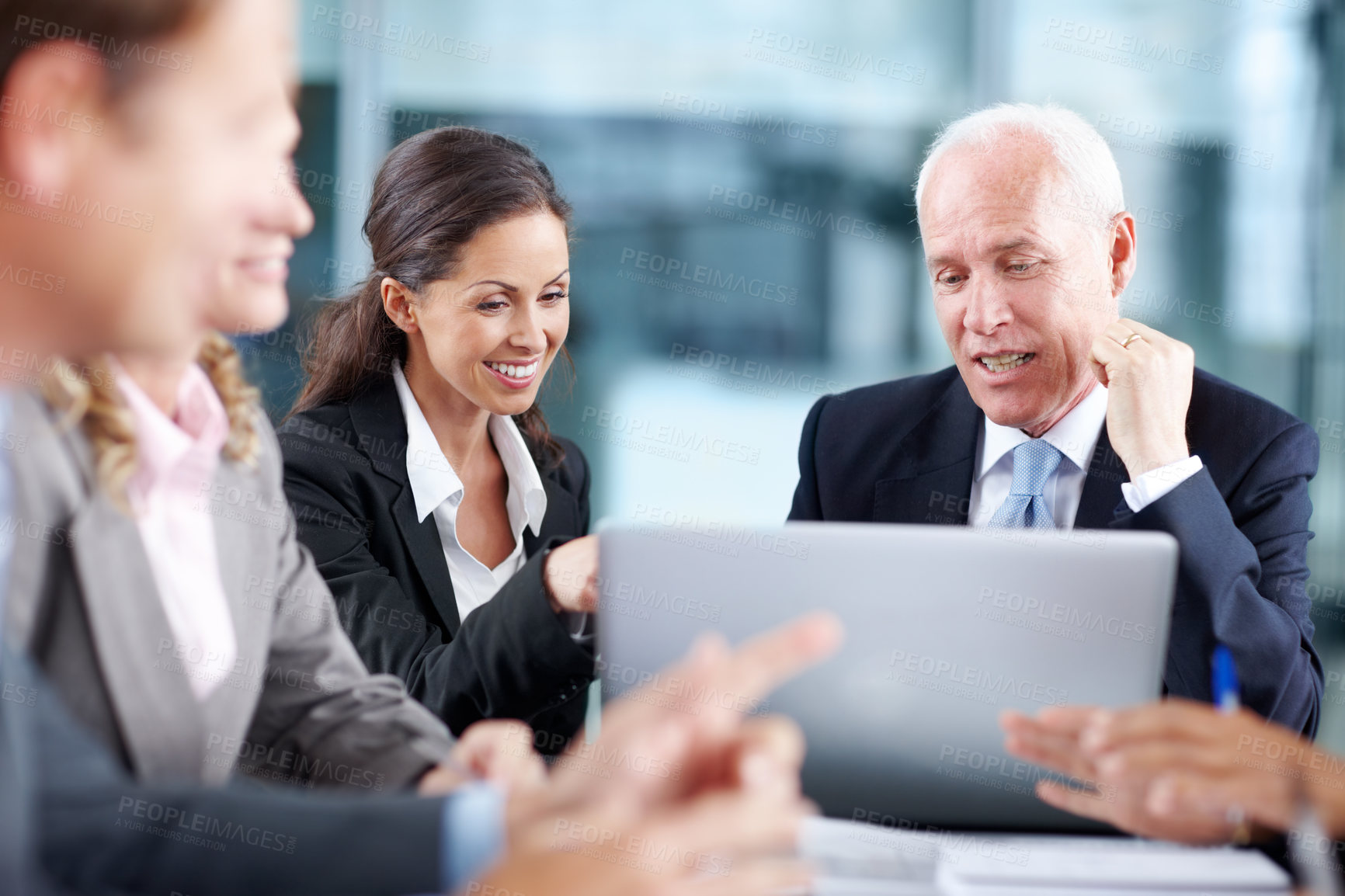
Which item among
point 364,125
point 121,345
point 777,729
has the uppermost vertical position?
point 364,125

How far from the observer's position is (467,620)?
1622 millimetres

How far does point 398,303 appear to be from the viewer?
85.3 inches

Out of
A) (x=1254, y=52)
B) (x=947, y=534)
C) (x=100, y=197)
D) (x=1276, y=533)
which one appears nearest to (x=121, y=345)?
(x=100, y=197)

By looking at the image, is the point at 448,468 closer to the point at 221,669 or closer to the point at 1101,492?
the point at 221,669

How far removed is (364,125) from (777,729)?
13.3 ft

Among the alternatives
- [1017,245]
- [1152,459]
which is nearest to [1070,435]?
[1152,459]

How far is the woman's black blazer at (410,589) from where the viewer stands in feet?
4.94

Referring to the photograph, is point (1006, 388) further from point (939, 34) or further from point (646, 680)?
point (939, 34)

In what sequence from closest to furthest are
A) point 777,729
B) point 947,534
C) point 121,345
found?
point 777,729 < point 121,345 < point 947,534

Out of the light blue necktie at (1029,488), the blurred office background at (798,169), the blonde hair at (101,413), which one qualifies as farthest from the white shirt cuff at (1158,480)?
the blurred office background at (798,169)

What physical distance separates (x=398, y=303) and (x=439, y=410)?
0.23 m

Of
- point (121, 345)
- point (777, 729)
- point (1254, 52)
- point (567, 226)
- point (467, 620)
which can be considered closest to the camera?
point (777, 729)

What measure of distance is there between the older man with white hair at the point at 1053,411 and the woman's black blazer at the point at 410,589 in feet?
2.38

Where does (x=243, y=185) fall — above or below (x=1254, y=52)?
below
